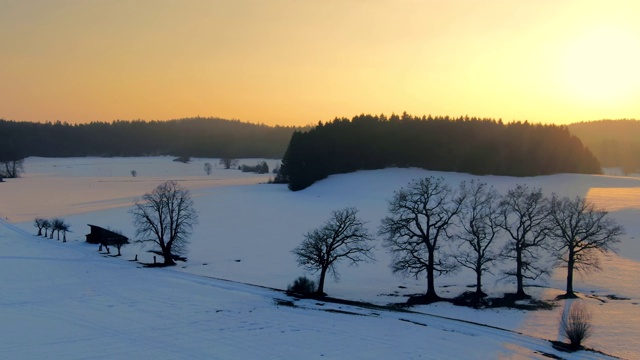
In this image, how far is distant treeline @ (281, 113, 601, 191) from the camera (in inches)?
3703

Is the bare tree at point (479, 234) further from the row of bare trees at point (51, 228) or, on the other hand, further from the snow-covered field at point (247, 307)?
the row of bare trees at point (51, 228)

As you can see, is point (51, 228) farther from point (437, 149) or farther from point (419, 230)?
point (437, 149)

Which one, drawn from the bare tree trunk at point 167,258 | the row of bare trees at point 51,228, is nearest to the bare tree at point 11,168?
the row of bare trees at point 51,228

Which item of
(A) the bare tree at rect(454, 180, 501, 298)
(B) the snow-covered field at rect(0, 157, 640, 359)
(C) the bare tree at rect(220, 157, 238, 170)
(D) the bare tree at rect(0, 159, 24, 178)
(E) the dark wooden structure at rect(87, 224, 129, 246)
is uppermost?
(C) the bare tree at rect(220, 157, 238, 170)

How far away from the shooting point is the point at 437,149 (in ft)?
319

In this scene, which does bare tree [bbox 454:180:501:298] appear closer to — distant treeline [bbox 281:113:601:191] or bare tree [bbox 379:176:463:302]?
bare tree [bbox 379:176:463:302]

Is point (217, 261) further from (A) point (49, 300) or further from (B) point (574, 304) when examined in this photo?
(B) point (574, 304)

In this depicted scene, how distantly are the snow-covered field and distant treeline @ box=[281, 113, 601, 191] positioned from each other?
28747 mm

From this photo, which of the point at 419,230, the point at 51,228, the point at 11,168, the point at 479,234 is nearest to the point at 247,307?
the point at 419,230

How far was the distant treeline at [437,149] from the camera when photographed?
309 ft

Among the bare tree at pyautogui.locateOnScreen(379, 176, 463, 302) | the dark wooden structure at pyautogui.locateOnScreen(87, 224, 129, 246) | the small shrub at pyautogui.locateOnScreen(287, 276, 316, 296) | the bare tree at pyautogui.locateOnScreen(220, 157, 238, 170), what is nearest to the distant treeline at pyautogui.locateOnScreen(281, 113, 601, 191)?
the dark wooden structure at pyautogui.locateOnScreen(87, 224, 129, 246)

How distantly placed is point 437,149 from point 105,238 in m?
66.2

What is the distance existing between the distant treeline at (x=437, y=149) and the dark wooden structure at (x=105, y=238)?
46820 mm

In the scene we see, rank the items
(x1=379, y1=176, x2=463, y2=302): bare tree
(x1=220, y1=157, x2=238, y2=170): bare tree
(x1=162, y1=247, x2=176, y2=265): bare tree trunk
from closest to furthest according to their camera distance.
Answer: (x1=379, y1=176, x2=463, y2=302): bare tree → (x1=162, y1=247, x2=176, y2=265): bare tree trunk → (x1=220, y1=157, x2=238, y2=170): bare tree
